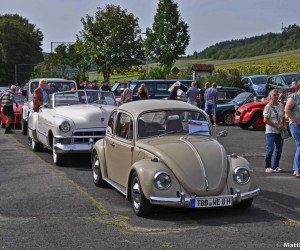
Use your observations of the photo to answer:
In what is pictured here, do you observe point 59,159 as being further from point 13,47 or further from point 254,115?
point 13,47

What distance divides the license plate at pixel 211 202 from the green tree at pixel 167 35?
1565 inches

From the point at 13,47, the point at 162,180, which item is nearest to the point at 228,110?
the point at 162,180

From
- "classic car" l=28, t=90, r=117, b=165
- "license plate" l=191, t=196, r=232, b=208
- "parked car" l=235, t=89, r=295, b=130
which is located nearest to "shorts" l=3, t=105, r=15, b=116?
"classic car" l=28, t=90, r=117, b=165

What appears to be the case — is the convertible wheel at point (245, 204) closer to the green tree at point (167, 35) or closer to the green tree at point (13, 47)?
the green tree at point (167, 35)

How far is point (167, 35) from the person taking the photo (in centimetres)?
4662

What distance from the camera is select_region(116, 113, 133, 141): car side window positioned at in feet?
28.1

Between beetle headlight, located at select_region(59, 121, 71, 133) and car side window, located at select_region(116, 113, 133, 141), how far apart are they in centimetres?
291

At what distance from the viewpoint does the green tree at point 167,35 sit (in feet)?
153

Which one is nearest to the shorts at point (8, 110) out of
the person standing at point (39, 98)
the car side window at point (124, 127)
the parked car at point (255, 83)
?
the person standing at point (39, 98)

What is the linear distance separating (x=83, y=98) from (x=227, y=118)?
11314 millimetres

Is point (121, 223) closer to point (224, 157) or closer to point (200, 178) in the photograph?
point (200, 178)

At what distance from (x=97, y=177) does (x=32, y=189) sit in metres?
1.11

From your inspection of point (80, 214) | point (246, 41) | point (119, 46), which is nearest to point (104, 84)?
point (80, 214)

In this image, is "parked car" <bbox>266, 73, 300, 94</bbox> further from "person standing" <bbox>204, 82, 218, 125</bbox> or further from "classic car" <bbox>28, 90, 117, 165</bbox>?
"classic car" <bbox>28, 90, 117, 165</bbox>
